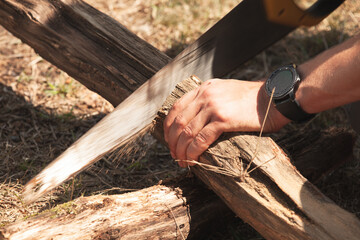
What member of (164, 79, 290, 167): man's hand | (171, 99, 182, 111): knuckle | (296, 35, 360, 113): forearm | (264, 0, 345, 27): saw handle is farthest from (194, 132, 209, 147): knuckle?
(264, 0, 345, 27): saw handle

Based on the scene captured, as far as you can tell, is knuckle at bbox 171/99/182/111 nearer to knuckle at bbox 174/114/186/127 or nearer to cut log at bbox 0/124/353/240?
knuckle at bbox 174/114/186/127

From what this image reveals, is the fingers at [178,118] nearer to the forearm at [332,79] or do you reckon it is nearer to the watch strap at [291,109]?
the watch strap at [291,109]

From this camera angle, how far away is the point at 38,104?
3275mm

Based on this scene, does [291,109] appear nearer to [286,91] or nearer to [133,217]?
[286,91]

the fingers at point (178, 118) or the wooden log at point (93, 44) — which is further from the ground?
the wooden log at point (93, 44)

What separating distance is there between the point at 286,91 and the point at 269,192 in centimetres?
45

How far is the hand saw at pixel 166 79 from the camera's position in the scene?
213 cm

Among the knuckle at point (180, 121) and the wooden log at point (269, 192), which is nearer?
the wooden log at point (269, 192)

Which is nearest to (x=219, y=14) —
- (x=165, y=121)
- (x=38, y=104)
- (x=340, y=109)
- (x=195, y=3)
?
(x=195, y=3)

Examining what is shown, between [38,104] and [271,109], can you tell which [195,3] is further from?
[271,109]

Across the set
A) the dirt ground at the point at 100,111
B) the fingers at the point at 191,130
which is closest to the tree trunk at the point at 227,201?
the fingers at the point at 191,130

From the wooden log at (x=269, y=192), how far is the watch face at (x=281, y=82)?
226 mm

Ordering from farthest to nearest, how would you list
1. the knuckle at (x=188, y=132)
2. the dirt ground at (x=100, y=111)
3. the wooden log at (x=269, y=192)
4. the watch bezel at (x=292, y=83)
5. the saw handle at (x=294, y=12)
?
the dirt ground at (x=100, y=111), the saw handle at (x=294, y=12), the knuckle at (x=188, y=132), the watch bezel at (x=292, y=83), the wooden log at (x=269, y=192)

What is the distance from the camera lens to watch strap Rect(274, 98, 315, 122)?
5.89 feet
